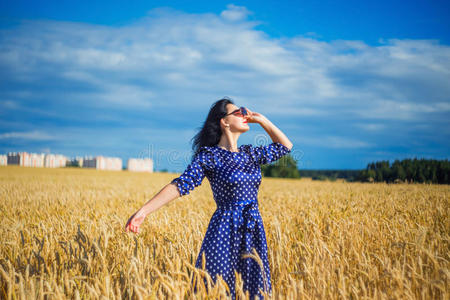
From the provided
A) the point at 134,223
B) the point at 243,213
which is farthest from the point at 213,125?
the point at 134,223

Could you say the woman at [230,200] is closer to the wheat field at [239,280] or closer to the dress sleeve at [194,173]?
the dress sleeve at [194,173]

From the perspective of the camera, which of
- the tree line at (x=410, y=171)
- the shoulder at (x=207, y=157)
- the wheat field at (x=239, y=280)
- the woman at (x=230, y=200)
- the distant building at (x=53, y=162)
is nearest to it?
the wheat field at (x=239, y=280)

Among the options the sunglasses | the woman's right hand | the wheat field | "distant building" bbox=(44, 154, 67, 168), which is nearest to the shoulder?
the sunglasses

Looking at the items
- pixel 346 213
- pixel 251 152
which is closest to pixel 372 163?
pixel 346 213

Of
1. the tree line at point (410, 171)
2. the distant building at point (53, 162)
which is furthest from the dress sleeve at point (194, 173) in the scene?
the distant building at point (53, 162)

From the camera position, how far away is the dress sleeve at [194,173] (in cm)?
265

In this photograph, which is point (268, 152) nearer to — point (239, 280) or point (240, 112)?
point (240, 112)

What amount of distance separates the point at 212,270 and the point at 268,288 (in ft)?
1.48

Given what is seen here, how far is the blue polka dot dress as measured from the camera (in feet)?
8.42

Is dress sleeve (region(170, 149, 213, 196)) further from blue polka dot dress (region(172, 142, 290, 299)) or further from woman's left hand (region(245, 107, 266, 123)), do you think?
woman's left hand (region(245, 107, 266, 123))

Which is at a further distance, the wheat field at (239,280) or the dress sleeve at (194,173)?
the dress sleeve at (194,173)

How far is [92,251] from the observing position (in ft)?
11.1

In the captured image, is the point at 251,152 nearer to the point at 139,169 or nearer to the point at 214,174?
the point at 214,174

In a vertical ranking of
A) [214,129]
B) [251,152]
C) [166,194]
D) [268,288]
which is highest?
[214,129]
